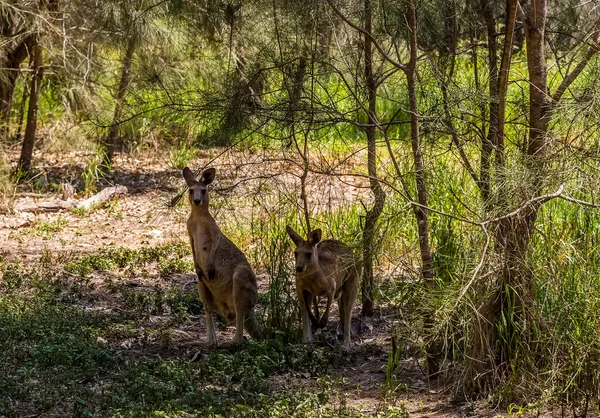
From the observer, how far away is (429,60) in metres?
7.64

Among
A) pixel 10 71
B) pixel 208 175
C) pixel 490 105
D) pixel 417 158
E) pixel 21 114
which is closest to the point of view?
pixel 417 158

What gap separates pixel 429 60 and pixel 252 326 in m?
2.69

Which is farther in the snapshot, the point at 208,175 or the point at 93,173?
the point at 93,173

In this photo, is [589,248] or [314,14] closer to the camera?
[589,248]

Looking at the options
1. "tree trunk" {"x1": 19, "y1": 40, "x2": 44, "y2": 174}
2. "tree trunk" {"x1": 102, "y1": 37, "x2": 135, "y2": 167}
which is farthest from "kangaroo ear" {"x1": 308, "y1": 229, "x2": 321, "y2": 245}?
"tree trunk" {"x1": 19, "y1": 40, "x2": 44, "y2": 174}

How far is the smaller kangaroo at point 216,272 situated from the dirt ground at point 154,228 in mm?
246

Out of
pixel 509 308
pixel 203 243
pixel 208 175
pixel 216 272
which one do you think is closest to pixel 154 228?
pixel 203 243

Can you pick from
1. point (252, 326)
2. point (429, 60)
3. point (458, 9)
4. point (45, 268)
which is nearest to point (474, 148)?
point (429, 60)

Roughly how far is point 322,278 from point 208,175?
131 cm

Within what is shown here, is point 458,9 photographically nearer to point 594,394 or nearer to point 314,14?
point 314,14

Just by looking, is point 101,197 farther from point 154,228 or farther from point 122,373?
point 122,373

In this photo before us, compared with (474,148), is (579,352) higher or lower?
lower

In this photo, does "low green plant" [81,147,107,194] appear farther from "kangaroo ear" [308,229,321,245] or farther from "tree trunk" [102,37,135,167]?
"kangaroo ear" [308,229,321,245]

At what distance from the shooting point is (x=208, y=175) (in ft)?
26.5
